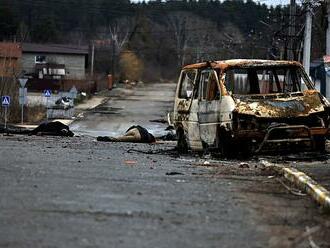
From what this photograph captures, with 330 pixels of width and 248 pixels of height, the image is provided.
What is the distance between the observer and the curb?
8.05m

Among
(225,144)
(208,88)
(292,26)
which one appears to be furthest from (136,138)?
(292,26)

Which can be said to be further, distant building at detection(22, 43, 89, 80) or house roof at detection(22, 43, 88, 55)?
house roof at detection(22, 43, 88, 55)

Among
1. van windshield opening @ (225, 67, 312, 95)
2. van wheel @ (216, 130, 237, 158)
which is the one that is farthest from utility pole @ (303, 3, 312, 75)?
van wheel @ (216, 130, 237, 158)

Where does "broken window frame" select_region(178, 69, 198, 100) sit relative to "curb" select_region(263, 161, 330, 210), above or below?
above

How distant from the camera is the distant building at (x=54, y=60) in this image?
101 metres

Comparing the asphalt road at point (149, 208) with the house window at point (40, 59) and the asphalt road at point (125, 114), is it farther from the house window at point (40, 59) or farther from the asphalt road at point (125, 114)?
the house window at point (40, 59)

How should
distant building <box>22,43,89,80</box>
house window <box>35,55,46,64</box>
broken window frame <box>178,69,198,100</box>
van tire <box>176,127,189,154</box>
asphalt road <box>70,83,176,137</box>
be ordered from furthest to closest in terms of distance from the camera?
house window <box>35,55,46,64</box>, distant building <box>22,43,89,80</box>, asphalt road <box>70,83,176,137</box>, van tire <box>176,127,189,154</box>, broken window frame <box>178,69,198,100</box>

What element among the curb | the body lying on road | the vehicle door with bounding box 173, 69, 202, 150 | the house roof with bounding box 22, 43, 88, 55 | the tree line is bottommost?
the body lying on road

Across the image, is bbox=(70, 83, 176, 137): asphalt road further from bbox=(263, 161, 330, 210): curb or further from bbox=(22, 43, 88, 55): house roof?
bbox=(263, 161, 330, 210): curb

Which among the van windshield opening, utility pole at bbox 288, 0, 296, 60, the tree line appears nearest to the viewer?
the van windshield opening

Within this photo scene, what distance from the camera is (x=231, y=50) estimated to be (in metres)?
66.4

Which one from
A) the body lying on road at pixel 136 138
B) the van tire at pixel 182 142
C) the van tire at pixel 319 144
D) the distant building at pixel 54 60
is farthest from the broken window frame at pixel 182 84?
the distant building at pixel 54 60

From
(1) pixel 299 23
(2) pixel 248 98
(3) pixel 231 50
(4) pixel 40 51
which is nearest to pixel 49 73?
(4) pixel 40 51

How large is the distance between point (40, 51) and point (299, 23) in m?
69.8
